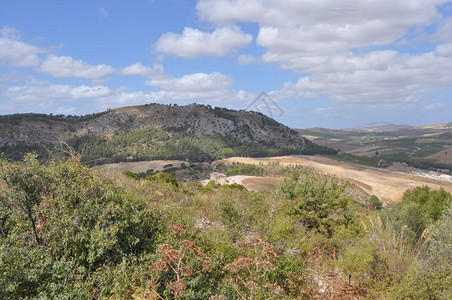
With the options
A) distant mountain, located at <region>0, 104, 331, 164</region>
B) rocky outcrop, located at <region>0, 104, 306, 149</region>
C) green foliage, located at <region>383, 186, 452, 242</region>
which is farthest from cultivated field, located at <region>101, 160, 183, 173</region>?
green foliage, located at <region>383, 186, 452, 242</region>

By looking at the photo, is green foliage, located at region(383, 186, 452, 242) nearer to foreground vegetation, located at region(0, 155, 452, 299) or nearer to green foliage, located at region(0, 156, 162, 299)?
foreground vegetation, located at region(0, 155, 452, 299)

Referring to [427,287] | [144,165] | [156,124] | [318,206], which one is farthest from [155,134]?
[427,287]

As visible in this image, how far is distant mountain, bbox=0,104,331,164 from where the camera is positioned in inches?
4779

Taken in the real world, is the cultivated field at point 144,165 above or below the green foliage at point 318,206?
below

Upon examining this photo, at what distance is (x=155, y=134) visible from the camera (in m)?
146

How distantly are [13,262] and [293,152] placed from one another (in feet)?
493

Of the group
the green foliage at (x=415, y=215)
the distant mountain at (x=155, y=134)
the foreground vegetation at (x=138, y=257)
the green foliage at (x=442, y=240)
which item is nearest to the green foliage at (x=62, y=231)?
the foreground vegetation at (x=138, y=257)

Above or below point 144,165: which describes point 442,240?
above

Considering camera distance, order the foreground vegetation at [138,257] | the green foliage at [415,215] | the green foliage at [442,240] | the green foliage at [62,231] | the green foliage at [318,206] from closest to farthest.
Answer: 1. the foreground vegetation at [138,257]
2. the green foliage at [62,231]
3. the green foliage at [442,240]
4. the green foliage at [318,206]
5. the green foliage at [415,215]

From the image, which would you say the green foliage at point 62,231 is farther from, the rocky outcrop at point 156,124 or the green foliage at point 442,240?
the rocky outcrop at point 156,124

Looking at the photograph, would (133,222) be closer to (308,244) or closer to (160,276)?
(160,276)

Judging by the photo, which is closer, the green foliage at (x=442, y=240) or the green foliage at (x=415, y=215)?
the green foliage at (x=442, y=240)

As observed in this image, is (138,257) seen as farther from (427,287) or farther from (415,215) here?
(415,215)

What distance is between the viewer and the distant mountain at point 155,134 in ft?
398
